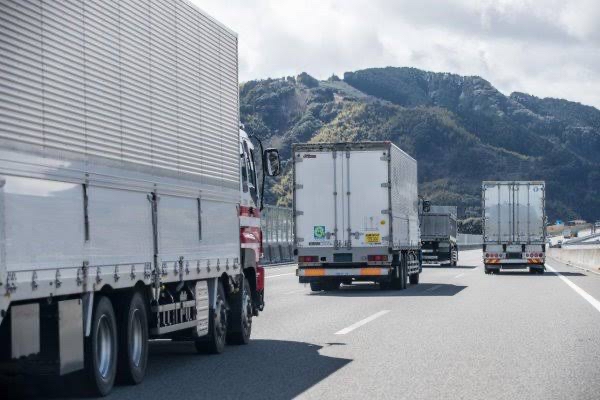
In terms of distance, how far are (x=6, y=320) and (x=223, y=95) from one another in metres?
6.31

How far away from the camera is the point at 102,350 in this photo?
9.45 m

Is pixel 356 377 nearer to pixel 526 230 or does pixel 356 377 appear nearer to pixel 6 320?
pixel 6 320

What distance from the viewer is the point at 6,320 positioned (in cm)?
762

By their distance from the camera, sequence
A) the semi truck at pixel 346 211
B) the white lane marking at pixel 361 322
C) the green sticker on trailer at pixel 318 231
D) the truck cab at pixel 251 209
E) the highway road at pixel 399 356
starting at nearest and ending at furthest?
1. the highway road at pixel 399 356
2. the truck cab at pixel 251 209
3. the white lane marking at pixel 361 322
4. the semi truck at pixel 346 211
5. the green sticker on trailer at pixel 318 231

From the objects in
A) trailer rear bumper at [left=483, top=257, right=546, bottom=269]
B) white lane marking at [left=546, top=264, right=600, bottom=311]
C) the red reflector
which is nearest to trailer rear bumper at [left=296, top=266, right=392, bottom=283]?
white lane marking at [left=546, top=264, right=600, bottom=311]

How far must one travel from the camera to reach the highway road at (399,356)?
989 centimetres

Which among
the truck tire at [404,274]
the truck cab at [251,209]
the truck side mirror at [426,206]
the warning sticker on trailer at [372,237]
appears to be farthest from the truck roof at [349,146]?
the truck cab at [251,209]

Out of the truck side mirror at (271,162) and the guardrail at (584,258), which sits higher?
the truck side mirror at (271,162)

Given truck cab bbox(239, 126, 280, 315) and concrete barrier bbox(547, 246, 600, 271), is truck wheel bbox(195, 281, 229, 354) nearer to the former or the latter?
truck cab bbox(239, 126, 280, 315)

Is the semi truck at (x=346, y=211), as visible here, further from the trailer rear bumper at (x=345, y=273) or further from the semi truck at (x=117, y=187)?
the semi truck at (x=117, y=187)

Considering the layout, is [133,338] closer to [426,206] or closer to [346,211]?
[346,211]

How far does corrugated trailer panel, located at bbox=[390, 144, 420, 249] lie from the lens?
90.7ft

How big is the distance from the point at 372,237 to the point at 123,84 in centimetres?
1779

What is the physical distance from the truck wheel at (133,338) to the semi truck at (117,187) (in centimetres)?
2
